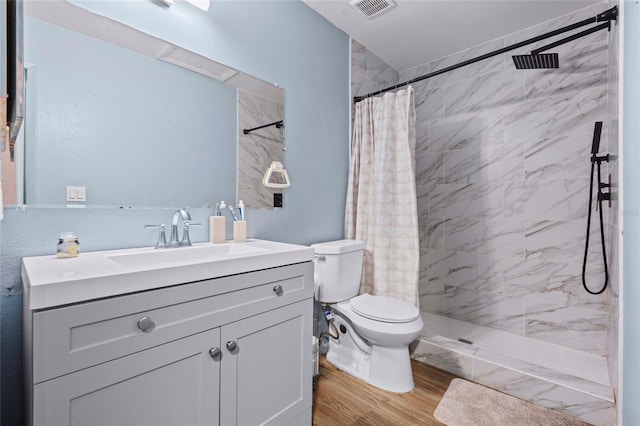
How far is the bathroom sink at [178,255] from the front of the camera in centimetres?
111

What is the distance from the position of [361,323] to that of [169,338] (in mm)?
1128

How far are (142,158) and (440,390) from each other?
6.52 feet

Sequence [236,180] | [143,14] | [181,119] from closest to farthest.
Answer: [143,14]
[181,119]
[236,180]

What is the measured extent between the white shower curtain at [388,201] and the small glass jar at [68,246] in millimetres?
1630

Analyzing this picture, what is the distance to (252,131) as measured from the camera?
171cm

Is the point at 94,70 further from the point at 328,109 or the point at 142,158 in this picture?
the point at 328,109

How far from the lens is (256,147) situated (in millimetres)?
1720

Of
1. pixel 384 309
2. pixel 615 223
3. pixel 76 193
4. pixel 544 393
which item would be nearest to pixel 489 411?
pixel 544 393

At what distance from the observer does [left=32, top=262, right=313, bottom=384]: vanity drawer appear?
0.70 m

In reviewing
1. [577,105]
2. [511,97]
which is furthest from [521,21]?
[577,105]

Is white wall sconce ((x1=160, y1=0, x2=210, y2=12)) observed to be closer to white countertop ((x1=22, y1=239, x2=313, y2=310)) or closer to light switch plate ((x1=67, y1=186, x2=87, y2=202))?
light switch plate ((x1=67, y1=186, x2=87, y2=202))

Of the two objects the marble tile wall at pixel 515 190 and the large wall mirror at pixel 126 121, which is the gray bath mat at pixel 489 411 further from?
the large wall mirror at pixel 126 121

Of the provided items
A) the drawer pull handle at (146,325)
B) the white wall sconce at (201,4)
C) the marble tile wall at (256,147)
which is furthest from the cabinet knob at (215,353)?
the white wall sconce at (201,4)

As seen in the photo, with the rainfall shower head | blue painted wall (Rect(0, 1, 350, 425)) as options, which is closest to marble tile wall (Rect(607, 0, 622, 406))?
the rainfall shower head
